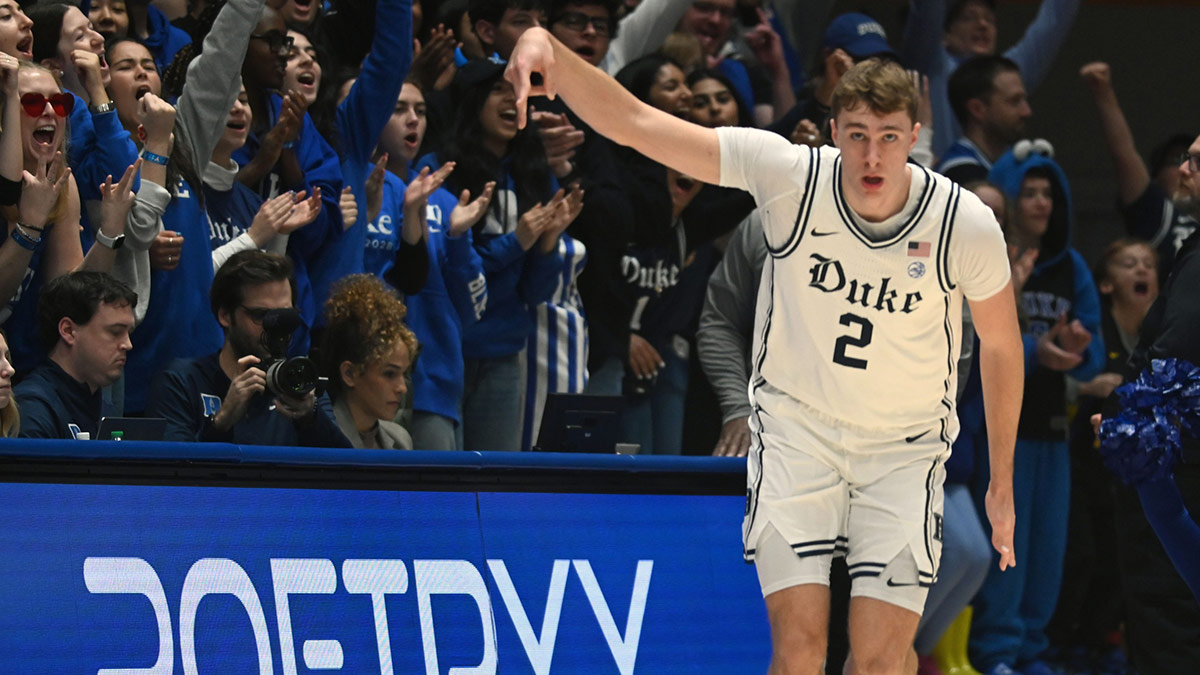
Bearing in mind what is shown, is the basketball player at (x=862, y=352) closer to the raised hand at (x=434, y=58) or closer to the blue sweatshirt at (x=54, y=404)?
the blue sweatshirt at (x=54, y=404)

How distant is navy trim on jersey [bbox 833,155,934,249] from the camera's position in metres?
5.33

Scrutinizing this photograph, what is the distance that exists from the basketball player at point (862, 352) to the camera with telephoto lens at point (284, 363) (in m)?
1.73

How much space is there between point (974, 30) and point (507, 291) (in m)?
5.32

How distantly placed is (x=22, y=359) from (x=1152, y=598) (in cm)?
479

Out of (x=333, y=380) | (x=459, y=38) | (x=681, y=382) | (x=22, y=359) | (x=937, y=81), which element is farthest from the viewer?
(x=937, y=81)

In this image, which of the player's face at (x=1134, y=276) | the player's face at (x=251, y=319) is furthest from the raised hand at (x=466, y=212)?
the player's face at (x=1134, y=276)

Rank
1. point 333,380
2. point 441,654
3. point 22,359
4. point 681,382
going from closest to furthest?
point 441,654 < point 22,359 < point 333,380 < point 681,382

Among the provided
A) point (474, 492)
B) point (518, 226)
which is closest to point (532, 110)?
point (518, 226)

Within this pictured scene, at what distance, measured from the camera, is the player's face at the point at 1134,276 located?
10.1 meters

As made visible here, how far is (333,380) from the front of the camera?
7.23 meters

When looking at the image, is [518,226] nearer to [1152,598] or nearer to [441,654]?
[441,654]

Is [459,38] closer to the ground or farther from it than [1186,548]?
farther from it

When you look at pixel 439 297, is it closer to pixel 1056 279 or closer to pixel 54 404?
pixel 54 404

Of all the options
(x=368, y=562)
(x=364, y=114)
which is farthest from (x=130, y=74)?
(x=368, y=562)
